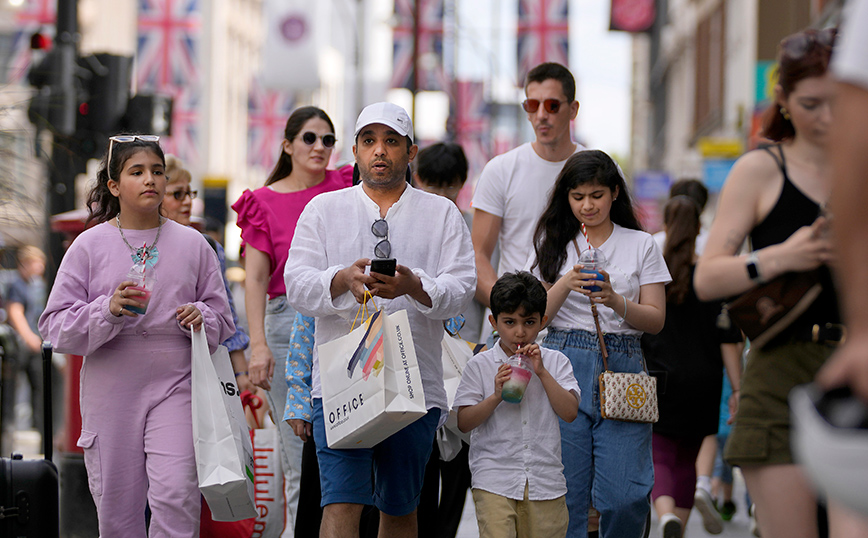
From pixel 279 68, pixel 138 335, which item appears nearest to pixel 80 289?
pixel 138 335

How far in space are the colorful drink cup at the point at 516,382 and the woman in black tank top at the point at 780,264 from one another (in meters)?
1.39

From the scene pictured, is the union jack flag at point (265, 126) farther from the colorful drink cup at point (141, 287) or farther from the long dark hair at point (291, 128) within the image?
the colorful drink cup at point (141, 287)

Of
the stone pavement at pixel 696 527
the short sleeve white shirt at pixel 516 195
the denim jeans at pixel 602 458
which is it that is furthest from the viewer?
the stone pavement at pixel 696 527

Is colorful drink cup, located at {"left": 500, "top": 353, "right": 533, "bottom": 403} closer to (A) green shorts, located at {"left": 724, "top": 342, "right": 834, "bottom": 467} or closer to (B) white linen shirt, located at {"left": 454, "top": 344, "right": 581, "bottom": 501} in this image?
(B) white linen shirt, located at {"left": 454, "top": 344, "right": 581, "bottom": 501}

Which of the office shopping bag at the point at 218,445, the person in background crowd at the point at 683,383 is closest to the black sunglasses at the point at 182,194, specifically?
the office shopping bag at the point at 218,445

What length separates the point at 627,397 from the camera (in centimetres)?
544

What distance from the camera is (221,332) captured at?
18.2 ft

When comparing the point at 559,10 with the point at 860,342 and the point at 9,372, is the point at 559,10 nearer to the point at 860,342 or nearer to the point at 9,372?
the point at 9,372

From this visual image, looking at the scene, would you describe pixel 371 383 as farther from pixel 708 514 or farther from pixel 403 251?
pixel 708 514

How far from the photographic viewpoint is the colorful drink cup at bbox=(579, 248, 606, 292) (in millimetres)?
5266

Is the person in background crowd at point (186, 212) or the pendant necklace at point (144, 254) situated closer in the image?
the pendant necklace at point (144, 254)

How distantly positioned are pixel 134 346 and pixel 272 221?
1.41 meters

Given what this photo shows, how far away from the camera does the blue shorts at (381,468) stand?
496cm

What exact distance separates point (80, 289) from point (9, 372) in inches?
282
